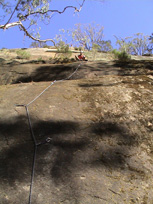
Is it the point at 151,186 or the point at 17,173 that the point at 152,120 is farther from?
the point at 17,173

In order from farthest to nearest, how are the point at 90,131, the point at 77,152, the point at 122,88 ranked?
the point at 122,88, the point at 90,131, the point at 77,152

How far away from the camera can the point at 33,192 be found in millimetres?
1887

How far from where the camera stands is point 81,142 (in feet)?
7.93

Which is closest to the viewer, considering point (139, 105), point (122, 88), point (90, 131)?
point (90, 131)

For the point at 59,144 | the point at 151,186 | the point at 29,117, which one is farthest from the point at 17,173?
the point at 151,186

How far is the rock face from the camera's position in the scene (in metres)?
1.95

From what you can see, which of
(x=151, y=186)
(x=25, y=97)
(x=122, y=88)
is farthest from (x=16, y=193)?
(x=122, y=88)

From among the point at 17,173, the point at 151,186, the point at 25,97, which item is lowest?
the point at 151,186

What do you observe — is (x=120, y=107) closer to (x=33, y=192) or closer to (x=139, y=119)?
(x=139, y=119)

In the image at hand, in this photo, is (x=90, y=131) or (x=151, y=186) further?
(x=90, y=131)

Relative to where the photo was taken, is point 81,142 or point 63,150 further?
point 81,142

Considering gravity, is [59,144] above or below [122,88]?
below

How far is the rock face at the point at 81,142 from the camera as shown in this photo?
1949 mm

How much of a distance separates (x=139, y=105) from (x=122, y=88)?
1.54ft
